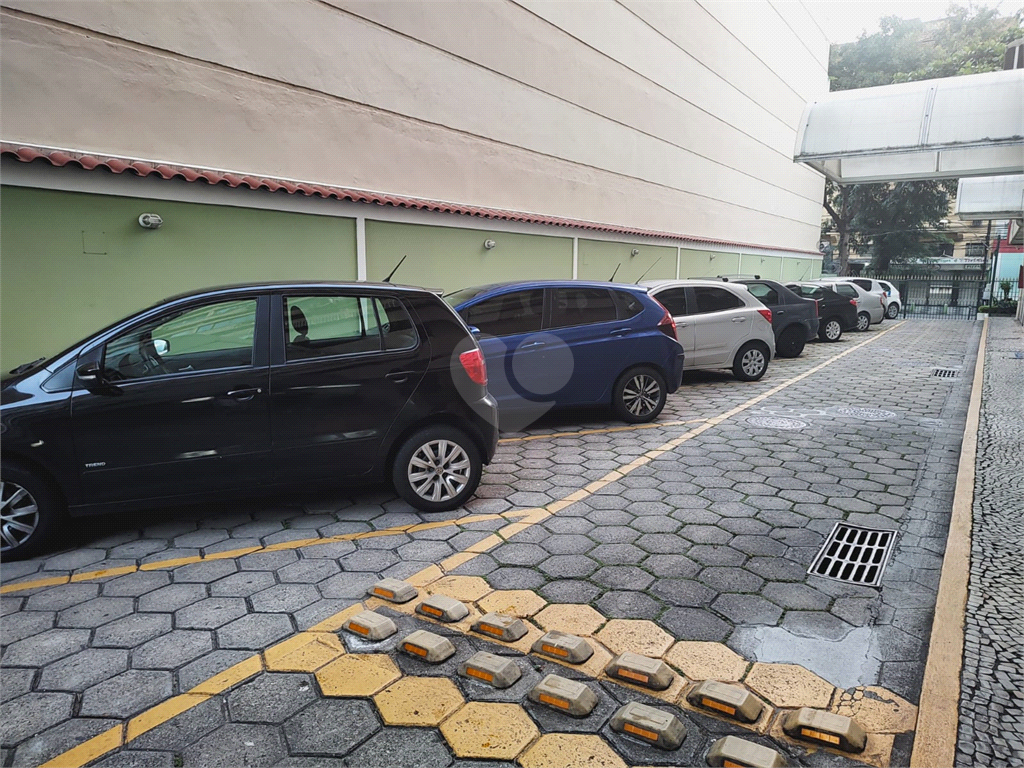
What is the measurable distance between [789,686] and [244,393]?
3.57m

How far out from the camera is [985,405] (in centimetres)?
879

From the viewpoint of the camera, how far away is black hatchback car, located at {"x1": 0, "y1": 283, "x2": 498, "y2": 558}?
13.5ft

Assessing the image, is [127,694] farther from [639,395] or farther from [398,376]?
[639,395]

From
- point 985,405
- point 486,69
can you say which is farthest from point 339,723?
point 486,69

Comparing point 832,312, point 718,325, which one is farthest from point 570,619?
point 832,312

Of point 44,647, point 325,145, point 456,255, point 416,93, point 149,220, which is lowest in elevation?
point 44,647

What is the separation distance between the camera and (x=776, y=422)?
8.06 metres

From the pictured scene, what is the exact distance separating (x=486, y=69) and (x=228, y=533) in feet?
Answer: 32.9

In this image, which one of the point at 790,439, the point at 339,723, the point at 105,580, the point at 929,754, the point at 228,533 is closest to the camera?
the point at 929,754

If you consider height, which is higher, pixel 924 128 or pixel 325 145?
pixel 924 128

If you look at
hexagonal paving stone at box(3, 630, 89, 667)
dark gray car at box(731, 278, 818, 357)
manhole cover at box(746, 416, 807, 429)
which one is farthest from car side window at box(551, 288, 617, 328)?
dark gray car at box(731, 278, 818, 357)

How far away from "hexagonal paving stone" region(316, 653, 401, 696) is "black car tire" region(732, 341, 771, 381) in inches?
356

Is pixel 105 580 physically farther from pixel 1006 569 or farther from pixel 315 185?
pixel 315 185

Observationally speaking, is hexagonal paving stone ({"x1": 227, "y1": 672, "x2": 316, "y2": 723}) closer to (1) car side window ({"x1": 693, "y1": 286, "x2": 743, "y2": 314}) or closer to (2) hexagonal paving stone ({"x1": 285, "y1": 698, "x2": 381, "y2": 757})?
(2) hexagonal paving stone ({"x1": 285, "y1": 698, "x2": 381, "y2": 757})
